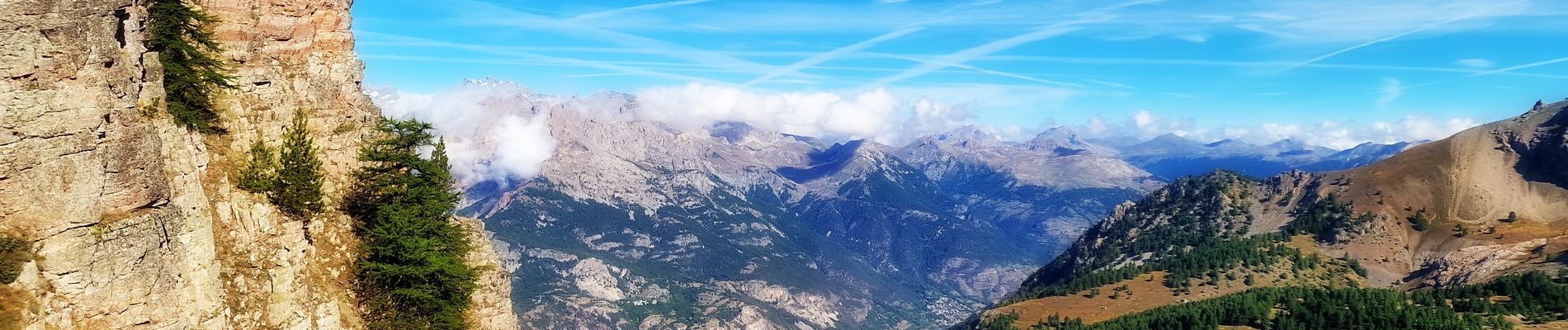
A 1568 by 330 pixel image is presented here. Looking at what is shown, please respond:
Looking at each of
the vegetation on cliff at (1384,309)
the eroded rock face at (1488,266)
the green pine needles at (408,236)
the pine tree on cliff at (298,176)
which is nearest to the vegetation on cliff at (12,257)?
the pine tree on cliff at (298,176)

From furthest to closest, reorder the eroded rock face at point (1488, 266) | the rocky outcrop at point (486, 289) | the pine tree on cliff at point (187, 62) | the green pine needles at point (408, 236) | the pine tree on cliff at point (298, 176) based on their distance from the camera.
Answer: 1. the eroded rock face at point (1488, 266)
2. the rocky outcrop at point (486, 289)
3. the green pine needles at point (408, 236)
4. the pine tree on cliff at point (298, 176)
5. the pine tree on cliff at point (187, 62)

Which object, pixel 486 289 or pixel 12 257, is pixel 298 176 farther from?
pixel 486 289

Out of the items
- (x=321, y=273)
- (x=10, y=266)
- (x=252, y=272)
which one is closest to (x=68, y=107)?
(x=10, y=266)

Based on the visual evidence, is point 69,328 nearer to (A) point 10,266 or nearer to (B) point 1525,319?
(A) point 10,266

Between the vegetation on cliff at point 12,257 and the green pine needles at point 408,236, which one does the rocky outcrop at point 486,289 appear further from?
the vegetation on cliff at point 12,257

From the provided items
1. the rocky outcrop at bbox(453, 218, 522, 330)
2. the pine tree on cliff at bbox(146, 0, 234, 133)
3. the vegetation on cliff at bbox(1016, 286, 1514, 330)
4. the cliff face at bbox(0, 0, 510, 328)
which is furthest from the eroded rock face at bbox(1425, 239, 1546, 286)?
the pine tree on cliff at bbox(146, 0, 234, 133)

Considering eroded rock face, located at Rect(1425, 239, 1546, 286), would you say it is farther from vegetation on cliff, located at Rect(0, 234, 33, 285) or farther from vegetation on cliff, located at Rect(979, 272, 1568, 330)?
vegetation on cliff, located at Rect(0, 234, 33, 285)
